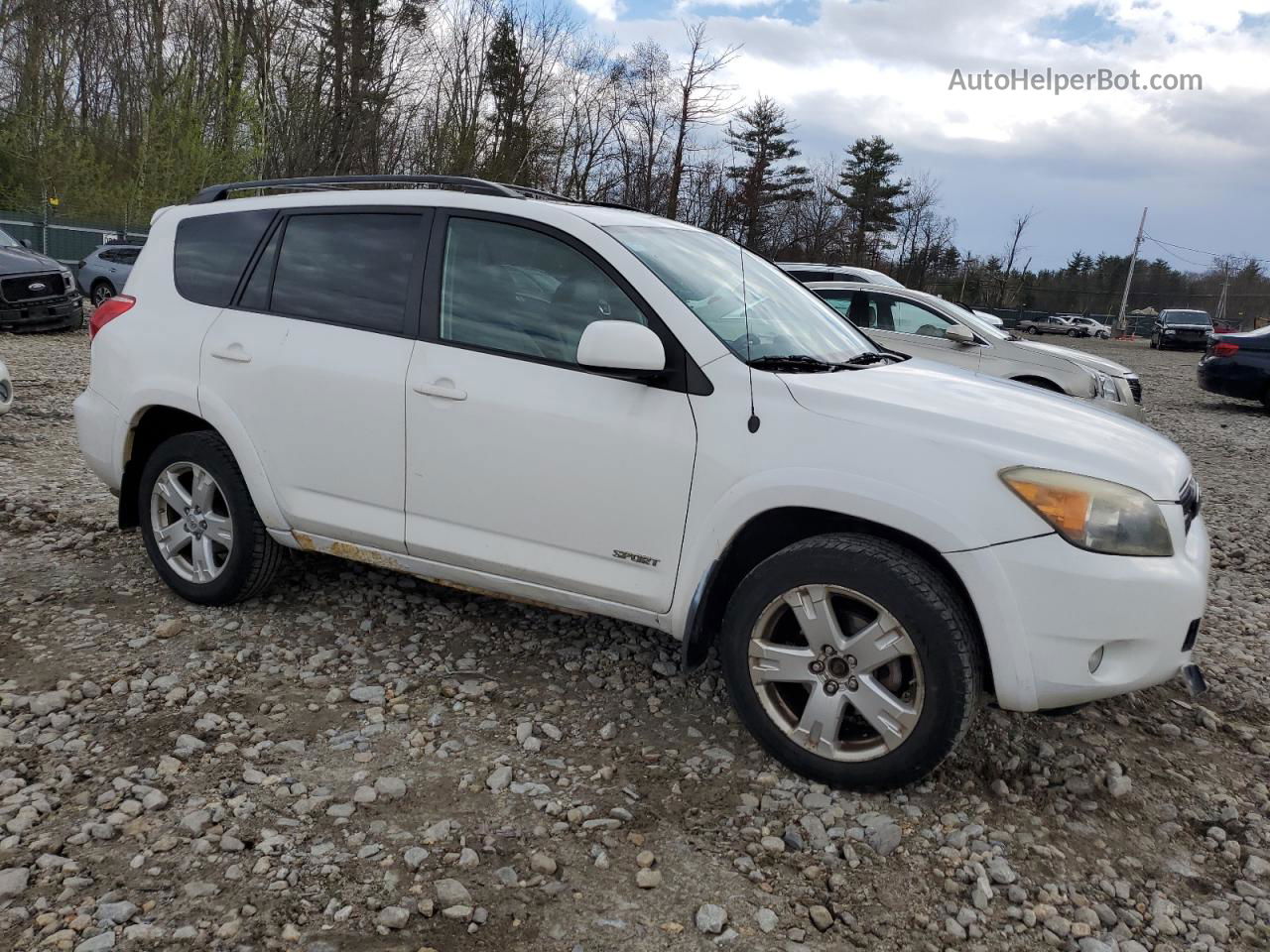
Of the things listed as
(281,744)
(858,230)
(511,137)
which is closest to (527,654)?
(281,744)

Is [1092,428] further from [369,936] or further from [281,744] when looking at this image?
[281,744]

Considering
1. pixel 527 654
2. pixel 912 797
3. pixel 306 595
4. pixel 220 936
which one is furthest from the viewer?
pixel 306 595

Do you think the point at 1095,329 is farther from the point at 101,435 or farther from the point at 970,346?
the point at 101,435

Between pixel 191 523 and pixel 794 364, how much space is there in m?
2.66

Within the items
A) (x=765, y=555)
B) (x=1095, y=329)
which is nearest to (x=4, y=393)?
(x=765, y=555)

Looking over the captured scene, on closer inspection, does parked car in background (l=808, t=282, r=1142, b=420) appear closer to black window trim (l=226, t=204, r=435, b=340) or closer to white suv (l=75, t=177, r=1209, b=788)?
white suv (l=75, t=177, r=1209, b=788)

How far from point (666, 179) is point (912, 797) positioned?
33185mm

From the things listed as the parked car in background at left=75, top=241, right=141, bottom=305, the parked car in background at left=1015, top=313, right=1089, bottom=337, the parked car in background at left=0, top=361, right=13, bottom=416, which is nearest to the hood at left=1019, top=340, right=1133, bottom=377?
the parked car in background at left=0, top=361, right=13, bottom=416

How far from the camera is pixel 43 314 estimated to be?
14.1 m

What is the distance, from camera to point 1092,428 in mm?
3084

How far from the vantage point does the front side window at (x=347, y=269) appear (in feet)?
11.8

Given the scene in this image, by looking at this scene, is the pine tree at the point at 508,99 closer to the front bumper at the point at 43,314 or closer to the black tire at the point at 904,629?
the front bumper at the point at 43,314

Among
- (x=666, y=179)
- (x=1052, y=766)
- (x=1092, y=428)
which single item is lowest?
(x=1052, y=766)

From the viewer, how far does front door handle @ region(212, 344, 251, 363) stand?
3797mm
